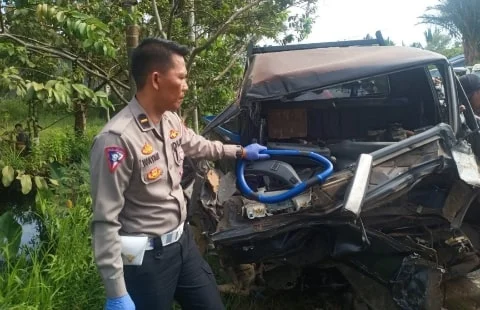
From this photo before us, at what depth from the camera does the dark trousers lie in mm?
2016

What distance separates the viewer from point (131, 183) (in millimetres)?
1937

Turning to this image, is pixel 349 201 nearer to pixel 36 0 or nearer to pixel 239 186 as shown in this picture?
pixel 239 186

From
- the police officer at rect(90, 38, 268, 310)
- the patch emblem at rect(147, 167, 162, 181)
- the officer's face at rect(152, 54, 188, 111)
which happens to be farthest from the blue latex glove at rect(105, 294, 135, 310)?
the officer's face at rect(152, 54, 188, 111)

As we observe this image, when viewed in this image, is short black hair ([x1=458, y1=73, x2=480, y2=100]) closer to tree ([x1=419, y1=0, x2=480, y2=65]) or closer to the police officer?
the police officer

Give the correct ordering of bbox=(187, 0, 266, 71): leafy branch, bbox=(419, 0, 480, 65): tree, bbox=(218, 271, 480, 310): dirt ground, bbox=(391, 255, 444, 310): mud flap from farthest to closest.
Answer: bbox=(419, 0, 480, 65): tree → bbox=(187, 0, 266, 71): leafy branch → bbox=(218, 271, 480, 310): dirt ground → bbox=(391, 255, 444, 310): mud flap

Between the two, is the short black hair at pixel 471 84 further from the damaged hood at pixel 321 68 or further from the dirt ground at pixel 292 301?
the dirt ground at pixel 292 301

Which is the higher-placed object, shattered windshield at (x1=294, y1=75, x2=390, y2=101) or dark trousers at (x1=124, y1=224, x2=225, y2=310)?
shattered windshield at (x1=294, y1=75, x2=390, y2=101)

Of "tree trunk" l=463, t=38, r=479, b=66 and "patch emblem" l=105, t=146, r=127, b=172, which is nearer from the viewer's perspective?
"patch emblem" l=105, t=146, r=127, b=172

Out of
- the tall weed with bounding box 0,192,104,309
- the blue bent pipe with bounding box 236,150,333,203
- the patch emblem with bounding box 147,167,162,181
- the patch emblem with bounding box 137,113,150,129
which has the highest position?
the patch emblem with bounding box 137,113,150,129

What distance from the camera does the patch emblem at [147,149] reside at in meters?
1.95

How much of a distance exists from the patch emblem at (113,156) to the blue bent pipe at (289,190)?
1.04m

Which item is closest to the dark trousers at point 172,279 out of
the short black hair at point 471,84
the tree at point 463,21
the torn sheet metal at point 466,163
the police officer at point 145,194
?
the police officer at point 145,194

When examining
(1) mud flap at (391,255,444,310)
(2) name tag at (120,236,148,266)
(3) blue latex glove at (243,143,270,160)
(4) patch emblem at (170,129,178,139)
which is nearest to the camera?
(2) name tag at (120,236,148,266)

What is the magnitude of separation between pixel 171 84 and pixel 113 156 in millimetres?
402
